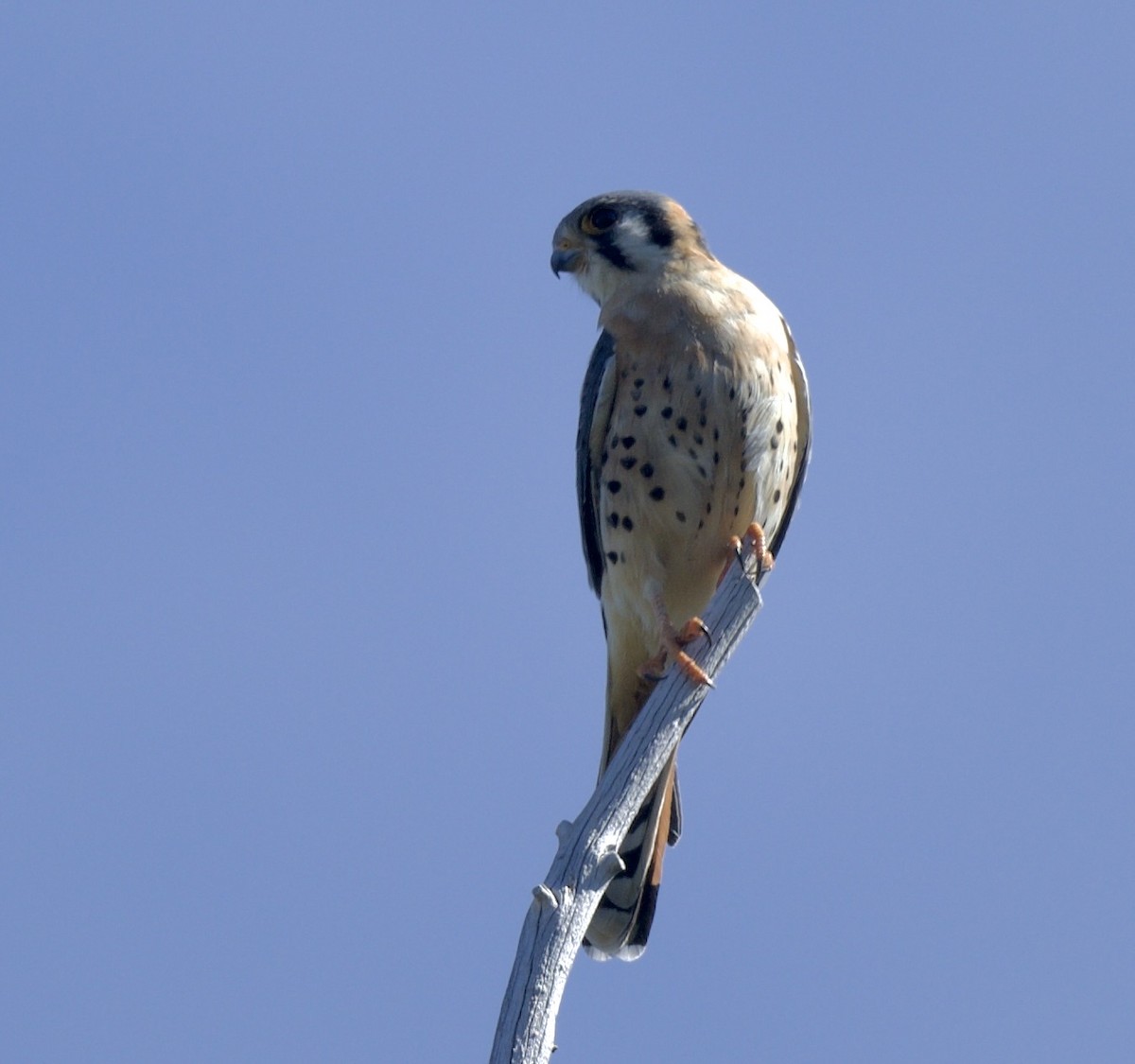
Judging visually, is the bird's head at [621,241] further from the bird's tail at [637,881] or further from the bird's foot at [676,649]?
the bird's tail at [637,881]

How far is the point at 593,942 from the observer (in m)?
4.67

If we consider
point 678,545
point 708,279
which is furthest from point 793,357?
point 678,545

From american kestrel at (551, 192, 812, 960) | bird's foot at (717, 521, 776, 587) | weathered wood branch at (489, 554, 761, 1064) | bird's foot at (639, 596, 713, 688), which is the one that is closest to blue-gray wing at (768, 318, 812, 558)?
american kestrel at (551, 192, 812, 960)

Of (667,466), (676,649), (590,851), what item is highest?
(667,466)

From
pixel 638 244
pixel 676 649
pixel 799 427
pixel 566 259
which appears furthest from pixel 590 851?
pixel 566 259

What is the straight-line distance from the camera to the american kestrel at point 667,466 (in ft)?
16.1

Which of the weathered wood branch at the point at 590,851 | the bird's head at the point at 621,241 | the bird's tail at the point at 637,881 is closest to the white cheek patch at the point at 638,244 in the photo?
the bird's head at the point at 621,241

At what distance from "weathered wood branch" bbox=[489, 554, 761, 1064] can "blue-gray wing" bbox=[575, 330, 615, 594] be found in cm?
90

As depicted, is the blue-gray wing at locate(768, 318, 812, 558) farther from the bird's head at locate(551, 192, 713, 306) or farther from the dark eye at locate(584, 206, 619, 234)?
the dark eye at locate(584, 206, 619, 234)

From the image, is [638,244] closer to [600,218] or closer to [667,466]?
[600,218]

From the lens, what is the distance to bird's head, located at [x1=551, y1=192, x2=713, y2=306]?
552 centimetres

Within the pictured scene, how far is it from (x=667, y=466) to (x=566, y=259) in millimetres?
1099

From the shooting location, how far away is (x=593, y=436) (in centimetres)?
523

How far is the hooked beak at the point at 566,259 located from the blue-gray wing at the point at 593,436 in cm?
50
